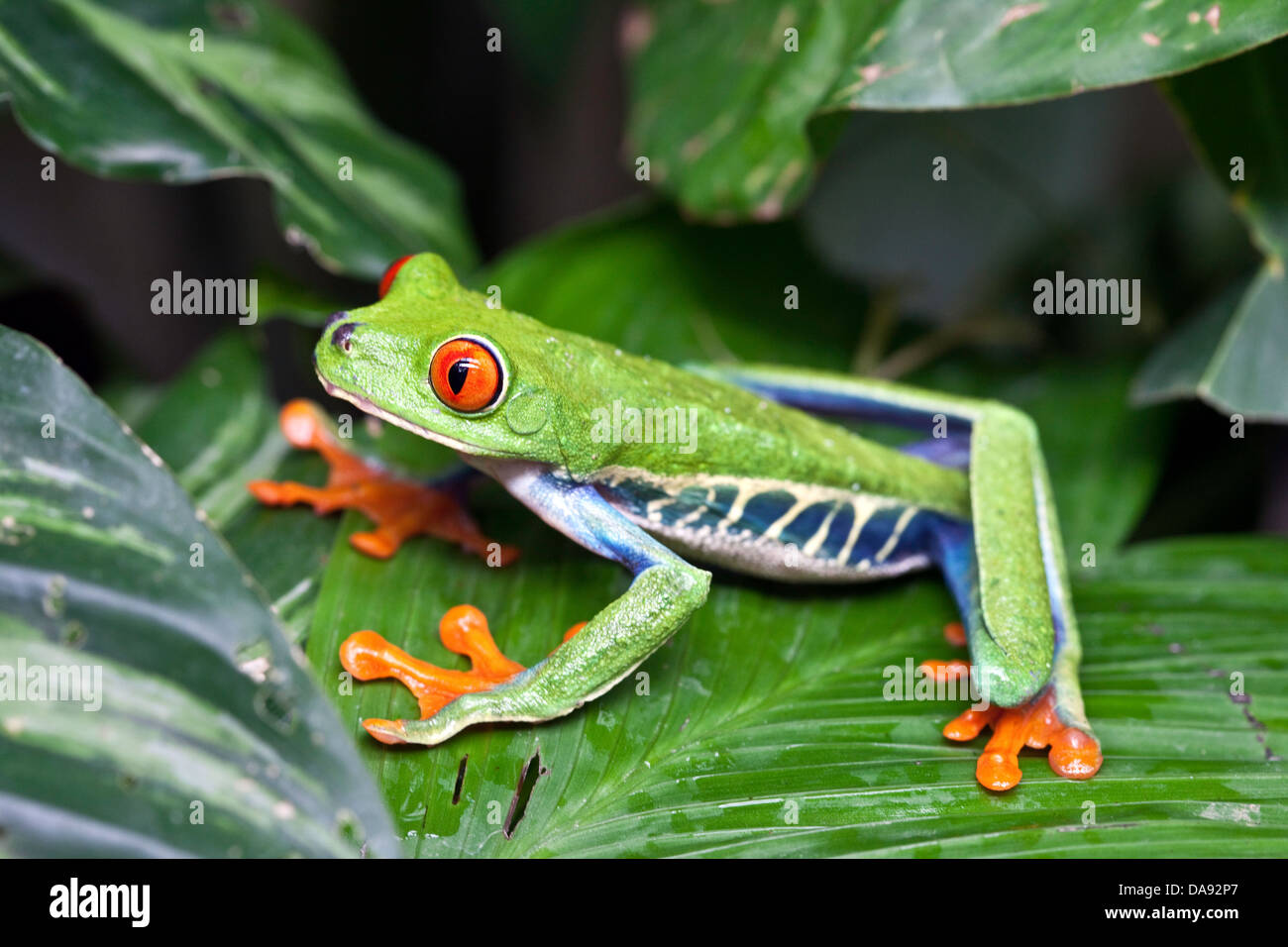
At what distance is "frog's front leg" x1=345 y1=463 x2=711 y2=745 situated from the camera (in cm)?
159

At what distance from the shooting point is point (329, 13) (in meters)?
3.82

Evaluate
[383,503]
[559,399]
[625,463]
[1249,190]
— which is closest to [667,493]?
[625,463]

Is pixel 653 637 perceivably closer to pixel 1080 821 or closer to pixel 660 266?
pixel 1080 821

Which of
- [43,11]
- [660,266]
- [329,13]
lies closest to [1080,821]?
[660,266]

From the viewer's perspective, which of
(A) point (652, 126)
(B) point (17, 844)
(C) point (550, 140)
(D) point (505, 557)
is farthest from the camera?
(C) point (550, 140)

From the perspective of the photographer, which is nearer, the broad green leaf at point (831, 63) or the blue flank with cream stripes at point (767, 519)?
the broad green leaf at point (831, 63)

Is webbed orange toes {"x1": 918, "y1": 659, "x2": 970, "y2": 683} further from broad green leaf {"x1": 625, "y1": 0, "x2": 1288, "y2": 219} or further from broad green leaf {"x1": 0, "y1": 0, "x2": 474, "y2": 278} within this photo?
broad green leaf {"x1": 0, "y1": 0, "x2": 474, "y2": 278}

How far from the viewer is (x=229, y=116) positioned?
2.24 m

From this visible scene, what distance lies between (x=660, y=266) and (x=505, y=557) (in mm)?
1068

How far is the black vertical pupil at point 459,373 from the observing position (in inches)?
62.9

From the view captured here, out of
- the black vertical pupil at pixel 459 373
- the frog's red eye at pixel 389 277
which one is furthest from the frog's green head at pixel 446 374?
the frog's red eye at pixel 389 277

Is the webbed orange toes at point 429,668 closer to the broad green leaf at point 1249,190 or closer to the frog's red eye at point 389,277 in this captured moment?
the frog's red eye at point 389,277

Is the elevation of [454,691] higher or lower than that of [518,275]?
lower

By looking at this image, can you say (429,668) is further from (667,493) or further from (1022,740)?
(1022,740)
